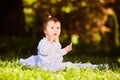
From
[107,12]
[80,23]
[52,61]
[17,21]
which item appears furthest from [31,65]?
[80,23]

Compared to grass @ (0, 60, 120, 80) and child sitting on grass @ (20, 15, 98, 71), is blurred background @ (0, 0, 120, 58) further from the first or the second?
grass @ (0, 60, 120, 80)

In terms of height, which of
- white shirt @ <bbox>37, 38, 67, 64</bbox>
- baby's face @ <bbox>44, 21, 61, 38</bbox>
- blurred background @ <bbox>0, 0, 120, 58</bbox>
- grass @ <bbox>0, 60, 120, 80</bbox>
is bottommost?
blurred background @ <bbox>0, 0, 120, 58</bbox>

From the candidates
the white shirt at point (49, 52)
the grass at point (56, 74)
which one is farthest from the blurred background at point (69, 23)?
the grass at point (56, 74)

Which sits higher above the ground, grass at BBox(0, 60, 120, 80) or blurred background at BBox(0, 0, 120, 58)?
grass at BBox(0, 60, 120, 80)

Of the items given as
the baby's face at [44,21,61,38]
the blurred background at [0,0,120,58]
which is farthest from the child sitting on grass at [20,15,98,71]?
the blurred background at [0,0,120,58]

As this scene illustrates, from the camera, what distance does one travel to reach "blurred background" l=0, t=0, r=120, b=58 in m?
17.4

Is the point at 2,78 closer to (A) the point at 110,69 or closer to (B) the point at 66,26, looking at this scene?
(A) the point at 110,69

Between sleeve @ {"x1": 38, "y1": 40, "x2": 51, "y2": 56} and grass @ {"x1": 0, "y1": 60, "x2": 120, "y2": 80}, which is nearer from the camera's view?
grass @ {"x1": 0, "y1": 60, "x2": 120, "y2": 80}

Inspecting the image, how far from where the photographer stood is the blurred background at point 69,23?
17375 mm

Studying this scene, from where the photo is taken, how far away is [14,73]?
8594 millimetres

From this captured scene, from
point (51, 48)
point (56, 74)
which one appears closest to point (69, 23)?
point (51, 48)

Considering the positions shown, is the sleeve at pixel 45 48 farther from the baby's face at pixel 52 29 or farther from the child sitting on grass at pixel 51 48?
the baby's face at pixel 52 29

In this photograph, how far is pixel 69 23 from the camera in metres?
27.5

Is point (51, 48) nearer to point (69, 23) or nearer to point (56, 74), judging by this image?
point (56, 74)
